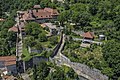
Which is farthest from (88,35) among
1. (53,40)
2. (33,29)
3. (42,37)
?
(33,29)

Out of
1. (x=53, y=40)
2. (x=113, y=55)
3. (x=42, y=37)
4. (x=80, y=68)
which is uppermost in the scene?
(x=113, y=55)

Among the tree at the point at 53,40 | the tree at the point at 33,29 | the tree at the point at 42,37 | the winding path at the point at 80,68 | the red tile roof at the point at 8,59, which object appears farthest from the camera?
the tree at the point at 33,29

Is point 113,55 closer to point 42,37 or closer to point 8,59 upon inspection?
point 42,37

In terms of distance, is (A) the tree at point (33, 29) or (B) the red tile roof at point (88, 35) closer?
(B) the red tile roof at point (88, 35)

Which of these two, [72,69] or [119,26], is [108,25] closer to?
[119,26]

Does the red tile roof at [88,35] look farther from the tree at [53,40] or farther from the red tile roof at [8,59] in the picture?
the red tile roof at [8,59]

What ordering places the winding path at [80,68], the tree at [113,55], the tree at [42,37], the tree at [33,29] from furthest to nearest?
1. the tree at [33,29]
2. the tree at [42,37]
3. the winding path at [80,68]
4. the tree at [113,55]

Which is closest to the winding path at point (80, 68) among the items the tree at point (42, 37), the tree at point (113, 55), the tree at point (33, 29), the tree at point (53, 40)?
the tree at point (113, 55)

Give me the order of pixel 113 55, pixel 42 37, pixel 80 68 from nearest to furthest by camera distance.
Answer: pixel 113 55, pixel 80 68, pixel 42 37

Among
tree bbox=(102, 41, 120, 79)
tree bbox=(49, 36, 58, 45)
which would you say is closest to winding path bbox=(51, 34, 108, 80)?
tree bbox=(102, 41, 120, 79)

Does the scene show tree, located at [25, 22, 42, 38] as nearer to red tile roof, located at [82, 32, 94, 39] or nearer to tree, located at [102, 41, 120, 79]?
red tile roof, located at [82, 32, 94, 39]

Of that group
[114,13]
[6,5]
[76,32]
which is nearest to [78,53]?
[76,32]
